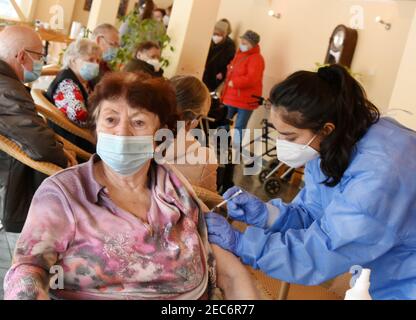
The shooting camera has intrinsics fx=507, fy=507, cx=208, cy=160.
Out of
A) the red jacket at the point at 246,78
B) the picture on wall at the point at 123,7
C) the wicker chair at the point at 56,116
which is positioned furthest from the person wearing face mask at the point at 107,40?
the picture on wall at the point at 123,7

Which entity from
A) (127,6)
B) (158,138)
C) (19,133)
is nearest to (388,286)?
(158,138)

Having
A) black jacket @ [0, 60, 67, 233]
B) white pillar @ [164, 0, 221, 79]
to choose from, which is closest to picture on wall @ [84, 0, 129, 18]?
white pillar @ [164, 0, 221, 79]

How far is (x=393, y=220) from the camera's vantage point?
1.42m

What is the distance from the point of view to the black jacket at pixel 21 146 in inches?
87.2

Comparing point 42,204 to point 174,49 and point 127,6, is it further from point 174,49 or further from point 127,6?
point 127,6

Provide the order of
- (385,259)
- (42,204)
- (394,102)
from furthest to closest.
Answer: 1. (394,102)
2. (385,259)
3. (42,204)

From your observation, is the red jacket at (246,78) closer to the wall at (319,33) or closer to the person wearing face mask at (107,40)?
the wall at (319,33)

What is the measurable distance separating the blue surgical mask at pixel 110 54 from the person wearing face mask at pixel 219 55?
3152mm

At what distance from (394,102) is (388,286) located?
2860mm

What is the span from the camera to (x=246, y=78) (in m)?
6.40

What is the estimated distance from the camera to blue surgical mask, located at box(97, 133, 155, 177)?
61.4 inches

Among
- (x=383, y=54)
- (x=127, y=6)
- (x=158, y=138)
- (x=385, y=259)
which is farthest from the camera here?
(x=127, y=6)

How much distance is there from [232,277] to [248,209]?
275 mm

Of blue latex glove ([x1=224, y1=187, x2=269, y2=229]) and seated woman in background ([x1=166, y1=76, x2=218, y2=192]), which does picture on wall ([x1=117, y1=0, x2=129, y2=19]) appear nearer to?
seated woman in background ([x1=166, y1=76, x2=218, y2=192])
